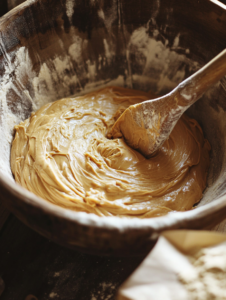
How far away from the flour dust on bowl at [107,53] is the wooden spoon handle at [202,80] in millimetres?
427

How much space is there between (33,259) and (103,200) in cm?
53

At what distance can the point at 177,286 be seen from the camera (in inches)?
33.2

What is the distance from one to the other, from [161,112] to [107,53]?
77cm

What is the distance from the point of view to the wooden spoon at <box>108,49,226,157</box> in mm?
1336

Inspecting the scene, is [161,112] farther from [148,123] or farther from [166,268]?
[166,268]

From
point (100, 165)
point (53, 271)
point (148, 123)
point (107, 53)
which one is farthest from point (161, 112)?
point (53, 271)

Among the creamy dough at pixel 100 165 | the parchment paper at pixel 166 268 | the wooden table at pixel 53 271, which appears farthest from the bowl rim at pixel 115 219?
Answer: the wooden table at pixel 53 271

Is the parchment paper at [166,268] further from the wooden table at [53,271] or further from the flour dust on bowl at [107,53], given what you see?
the wooden table at [53,271]

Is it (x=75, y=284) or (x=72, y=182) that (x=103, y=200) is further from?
(x=75, y=284)

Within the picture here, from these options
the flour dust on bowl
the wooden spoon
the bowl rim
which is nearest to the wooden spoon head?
the wooden spoon

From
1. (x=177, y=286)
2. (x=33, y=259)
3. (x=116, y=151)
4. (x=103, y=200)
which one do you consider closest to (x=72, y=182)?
(x=103, y=200)

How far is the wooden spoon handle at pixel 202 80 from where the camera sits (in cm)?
130

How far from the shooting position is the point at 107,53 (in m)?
2.02

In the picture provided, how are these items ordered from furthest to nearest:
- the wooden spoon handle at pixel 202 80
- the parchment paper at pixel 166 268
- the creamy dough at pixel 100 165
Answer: the creamy dough at pixel 100 165 < the wooden spoon handle at pixel 202 80 < the parchment paper at pixel 166 268
